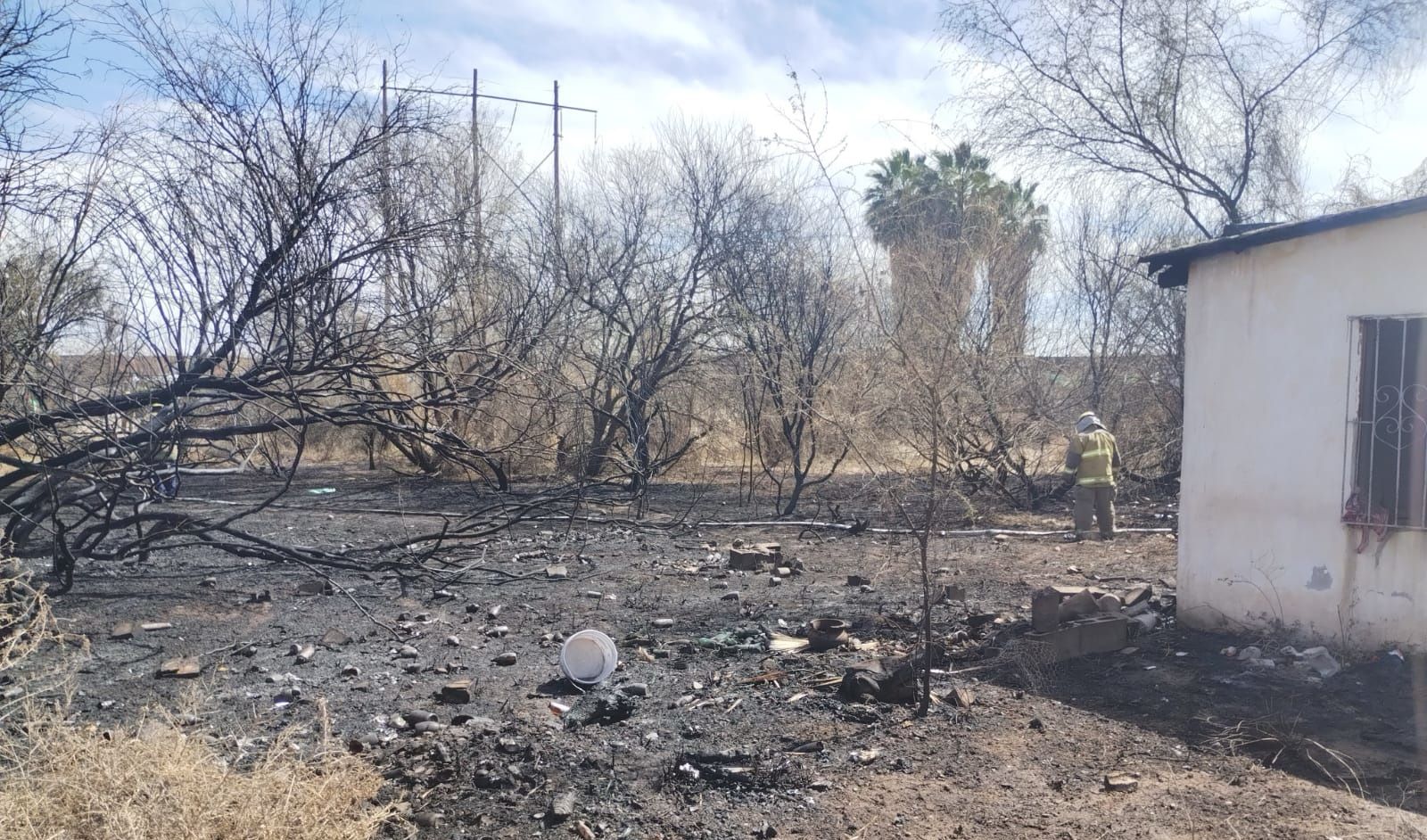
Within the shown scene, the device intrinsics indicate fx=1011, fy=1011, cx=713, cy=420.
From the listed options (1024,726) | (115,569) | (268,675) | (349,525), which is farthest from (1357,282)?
(349,525)

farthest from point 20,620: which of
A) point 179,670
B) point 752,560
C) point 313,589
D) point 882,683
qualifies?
point 752,560

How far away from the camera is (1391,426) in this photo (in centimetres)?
618

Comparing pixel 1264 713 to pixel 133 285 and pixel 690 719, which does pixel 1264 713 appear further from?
pixel 133 285

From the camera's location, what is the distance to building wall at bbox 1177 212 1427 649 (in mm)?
6156

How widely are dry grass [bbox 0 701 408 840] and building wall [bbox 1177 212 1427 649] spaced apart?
19.1 ft

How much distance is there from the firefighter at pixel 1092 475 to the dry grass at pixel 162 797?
10.1 m

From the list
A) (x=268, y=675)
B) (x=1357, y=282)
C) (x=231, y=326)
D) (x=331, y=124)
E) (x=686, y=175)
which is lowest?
(x=268, y=675)

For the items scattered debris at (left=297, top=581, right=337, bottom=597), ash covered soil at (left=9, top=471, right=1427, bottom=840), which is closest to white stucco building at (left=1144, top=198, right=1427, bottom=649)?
ash covered soil at (left=9, top=471, right=1427, bottom=840)

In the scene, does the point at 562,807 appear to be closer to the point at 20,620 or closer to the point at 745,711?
the point at 745,711

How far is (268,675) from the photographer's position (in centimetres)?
603

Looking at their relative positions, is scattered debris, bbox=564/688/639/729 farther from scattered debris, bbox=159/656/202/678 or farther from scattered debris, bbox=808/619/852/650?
scattered debris, bbox=159/656/202/678

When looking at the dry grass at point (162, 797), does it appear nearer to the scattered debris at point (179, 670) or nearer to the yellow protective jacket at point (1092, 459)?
the scattered debris at point (179, 670)

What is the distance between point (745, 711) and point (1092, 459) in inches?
313

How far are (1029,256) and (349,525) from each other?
12344 mm
